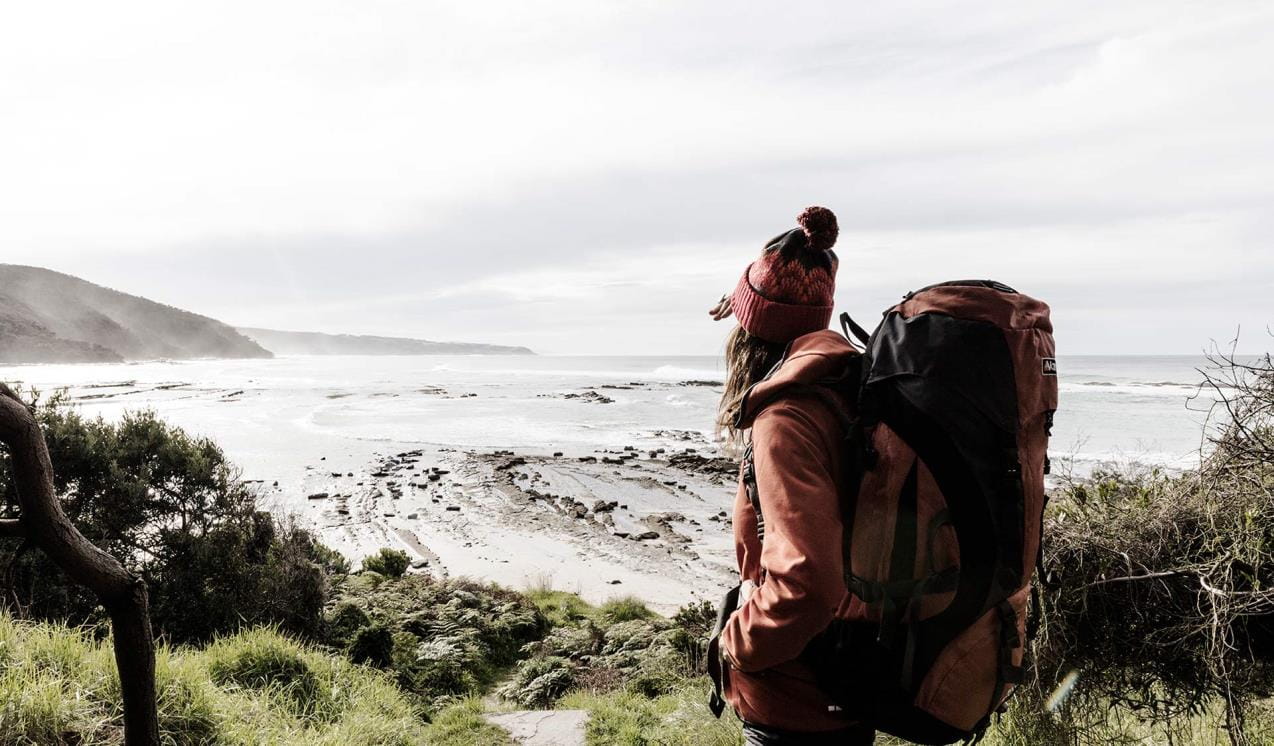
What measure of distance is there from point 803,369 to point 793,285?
41cm

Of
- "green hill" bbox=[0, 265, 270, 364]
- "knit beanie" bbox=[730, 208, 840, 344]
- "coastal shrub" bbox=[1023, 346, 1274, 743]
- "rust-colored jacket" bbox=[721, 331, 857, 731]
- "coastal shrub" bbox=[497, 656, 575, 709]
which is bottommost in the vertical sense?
"coastal shrub" bbox=[497, 656, 575, 709]

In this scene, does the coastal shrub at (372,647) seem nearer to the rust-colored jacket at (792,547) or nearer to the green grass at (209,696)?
the green grass at (209,696)

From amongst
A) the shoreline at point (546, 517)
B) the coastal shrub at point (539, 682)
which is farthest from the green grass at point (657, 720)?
the shoreline at point (546, 517)

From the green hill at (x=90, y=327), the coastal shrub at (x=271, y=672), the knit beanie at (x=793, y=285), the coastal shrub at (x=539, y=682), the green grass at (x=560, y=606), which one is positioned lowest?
the green grass at (x=560, y=606)

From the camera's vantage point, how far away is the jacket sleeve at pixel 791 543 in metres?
1.45

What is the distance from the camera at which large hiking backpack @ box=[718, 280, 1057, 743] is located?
151 cm

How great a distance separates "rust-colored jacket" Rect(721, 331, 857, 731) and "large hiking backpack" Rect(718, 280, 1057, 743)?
0.09 m

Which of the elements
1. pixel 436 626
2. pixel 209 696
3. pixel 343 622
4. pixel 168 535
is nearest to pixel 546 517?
pixel 436 626

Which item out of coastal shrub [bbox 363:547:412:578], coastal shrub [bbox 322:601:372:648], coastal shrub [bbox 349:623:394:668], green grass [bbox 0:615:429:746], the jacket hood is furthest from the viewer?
coastal shrub [bbox 363:547:412:578]

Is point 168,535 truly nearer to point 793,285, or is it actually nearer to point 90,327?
point 793,285

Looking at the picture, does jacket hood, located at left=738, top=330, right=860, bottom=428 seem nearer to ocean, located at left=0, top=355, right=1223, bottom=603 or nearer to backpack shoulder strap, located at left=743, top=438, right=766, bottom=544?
backpack shoulder strap, located at left=743, top=438, right=766, bottom=544

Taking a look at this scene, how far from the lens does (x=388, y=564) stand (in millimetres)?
12891

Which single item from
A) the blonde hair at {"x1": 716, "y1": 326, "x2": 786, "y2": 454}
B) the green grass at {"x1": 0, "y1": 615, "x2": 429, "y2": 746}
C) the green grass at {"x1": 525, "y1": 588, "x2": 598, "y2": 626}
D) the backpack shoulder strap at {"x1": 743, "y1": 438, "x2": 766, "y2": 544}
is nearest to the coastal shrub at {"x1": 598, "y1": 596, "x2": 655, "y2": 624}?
the green grass at {"x1": 525, "y1": 588, "x2": 598, "y2": 626}

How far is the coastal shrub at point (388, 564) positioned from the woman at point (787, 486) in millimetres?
12153
